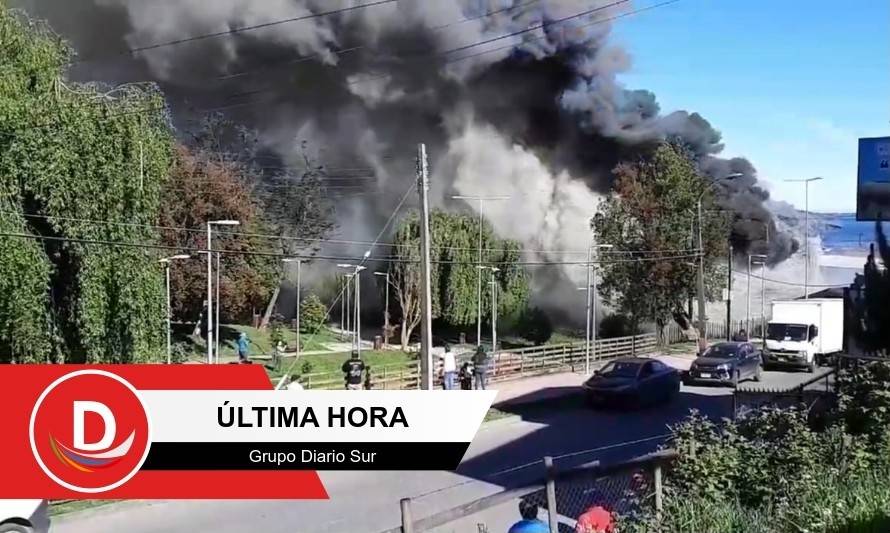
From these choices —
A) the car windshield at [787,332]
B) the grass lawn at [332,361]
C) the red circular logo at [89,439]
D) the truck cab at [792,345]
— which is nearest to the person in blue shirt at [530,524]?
the red circular logo at [89,439]

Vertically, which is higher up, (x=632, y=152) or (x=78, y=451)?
(x=632, y=152)

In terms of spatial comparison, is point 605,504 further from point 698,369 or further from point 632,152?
point 632,152

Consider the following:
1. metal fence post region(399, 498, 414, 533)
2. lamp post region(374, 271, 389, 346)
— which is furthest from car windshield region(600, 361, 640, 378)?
metal fence post region(399, 498, 414, 533)

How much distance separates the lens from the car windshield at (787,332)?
29.8m

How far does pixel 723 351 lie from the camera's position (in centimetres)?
2627

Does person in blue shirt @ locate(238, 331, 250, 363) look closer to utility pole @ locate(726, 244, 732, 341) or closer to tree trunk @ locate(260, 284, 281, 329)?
tree trunk @ locate(260, 284, 281, 329)

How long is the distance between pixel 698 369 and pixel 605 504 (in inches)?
712

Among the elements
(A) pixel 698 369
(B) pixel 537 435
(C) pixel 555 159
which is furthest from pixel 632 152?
(B) pixel 537 435

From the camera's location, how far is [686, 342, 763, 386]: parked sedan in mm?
24688

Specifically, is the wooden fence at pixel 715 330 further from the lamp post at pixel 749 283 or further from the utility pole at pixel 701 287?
the utility pole at pixel 701 287

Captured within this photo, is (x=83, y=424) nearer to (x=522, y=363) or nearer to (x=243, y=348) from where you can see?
(x=243, y=348)

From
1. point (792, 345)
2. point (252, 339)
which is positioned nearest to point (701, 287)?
point (792, 345)

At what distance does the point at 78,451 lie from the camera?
10.0 meters

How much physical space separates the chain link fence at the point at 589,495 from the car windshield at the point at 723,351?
1911 cm
